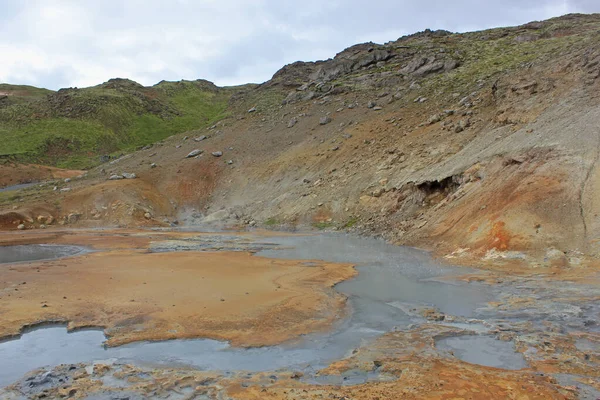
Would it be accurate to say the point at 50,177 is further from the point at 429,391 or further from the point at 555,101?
the point at 429,391

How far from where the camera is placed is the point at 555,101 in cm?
2314

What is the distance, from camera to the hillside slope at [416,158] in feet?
54.6

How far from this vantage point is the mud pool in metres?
7.01

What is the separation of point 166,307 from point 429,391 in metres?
5.95

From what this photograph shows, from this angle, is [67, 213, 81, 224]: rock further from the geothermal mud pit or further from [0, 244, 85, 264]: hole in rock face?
the geothermal mud pit

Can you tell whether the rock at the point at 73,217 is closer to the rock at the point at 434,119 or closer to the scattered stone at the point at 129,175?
the scattered stone at the point at 129,175

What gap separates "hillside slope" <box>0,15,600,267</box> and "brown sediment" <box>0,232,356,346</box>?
6.86m

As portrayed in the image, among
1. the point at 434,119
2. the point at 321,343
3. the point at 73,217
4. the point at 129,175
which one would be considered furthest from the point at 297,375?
the point at 129,175

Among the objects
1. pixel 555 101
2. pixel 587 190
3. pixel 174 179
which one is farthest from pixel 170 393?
pixel 174 179

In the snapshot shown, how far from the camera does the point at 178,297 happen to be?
35.4 ft

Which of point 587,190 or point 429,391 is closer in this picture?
point 429,391

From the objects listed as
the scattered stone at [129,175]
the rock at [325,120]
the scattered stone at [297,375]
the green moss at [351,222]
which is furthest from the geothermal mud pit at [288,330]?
the rock at [325,120]

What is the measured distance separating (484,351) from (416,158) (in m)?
20.7

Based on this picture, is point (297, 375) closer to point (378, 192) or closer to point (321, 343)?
point (321, 343)
